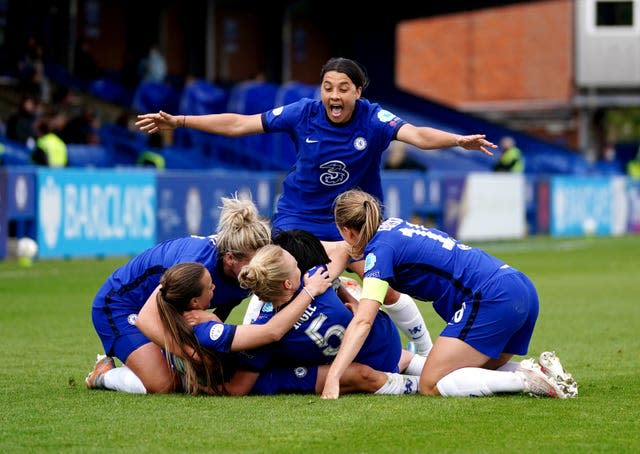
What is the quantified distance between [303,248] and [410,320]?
1.19m

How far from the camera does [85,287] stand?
49.1 ft

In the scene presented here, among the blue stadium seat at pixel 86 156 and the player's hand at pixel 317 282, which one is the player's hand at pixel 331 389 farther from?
the blue stadium seat at pixel 86 156

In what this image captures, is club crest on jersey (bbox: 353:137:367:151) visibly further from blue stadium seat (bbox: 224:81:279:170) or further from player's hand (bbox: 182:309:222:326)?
blue stadium seat (bbox: 224:81:279:170)

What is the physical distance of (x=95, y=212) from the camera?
1891 cm

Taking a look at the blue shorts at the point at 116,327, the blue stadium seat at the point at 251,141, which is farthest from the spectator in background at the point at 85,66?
the blue shorts at the point at 116,327

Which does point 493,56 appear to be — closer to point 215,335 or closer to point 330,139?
point 330,139

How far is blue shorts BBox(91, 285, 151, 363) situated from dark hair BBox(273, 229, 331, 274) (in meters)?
0.98

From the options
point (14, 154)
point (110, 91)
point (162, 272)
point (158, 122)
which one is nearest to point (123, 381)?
point (162, 272)

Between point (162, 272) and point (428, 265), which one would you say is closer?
→ point (428, 265)

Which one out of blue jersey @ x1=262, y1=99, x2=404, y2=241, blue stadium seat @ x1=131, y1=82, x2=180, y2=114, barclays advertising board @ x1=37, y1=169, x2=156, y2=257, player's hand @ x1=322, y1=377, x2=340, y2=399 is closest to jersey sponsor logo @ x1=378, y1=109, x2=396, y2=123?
blue jersey @ x1=262, y1=99, x2=404, y2=241

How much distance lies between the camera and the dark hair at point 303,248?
24.7 ft

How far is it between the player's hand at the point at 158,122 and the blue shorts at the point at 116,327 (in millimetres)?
1215

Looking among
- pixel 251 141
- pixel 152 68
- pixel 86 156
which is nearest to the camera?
pixel 86 156

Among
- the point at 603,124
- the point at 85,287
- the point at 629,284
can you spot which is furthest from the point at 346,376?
the point at 603,124
